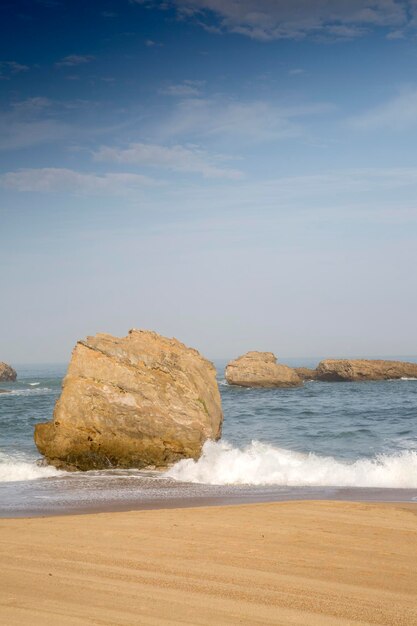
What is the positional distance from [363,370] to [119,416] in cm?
5456

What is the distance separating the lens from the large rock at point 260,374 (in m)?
58.5

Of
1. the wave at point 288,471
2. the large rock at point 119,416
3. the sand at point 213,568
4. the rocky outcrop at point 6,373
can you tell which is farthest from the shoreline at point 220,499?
the rocky outcrop at point 6,373

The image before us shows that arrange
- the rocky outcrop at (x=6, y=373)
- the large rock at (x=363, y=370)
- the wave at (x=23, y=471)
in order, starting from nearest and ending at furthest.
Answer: the wave at (x=23, y=471) < the large rock at (x=363, y=370) < the rocky outcrop at (x=6, y=373)

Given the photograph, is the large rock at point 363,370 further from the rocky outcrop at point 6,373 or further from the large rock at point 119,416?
the large rock at point 119,416

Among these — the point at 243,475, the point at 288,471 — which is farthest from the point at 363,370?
the point at 243,475

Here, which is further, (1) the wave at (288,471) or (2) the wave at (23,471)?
(2) the wave at (23,471)

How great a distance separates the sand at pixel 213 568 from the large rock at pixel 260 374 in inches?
1896

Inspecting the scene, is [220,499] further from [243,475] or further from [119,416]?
[119,416]

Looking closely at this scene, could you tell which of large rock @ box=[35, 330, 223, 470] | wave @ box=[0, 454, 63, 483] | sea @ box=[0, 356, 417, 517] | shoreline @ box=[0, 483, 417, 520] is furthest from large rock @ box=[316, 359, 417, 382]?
wave @ box=[0, 454, 63, 483]

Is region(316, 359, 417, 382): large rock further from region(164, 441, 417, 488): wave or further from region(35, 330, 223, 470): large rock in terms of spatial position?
region(35, 330, 223, 470): large rock

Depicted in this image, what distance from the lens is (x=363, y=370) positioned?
67.3 meters

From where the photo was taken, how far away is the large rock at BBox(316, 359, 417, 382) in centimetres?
6712

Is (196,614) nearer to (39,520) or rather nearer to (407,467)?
(39,520)

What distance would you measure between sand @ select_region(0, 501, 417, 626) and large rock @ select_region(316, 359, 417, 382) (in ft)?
191
